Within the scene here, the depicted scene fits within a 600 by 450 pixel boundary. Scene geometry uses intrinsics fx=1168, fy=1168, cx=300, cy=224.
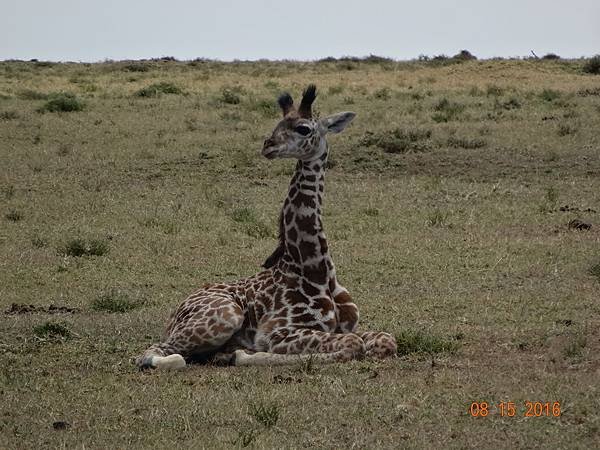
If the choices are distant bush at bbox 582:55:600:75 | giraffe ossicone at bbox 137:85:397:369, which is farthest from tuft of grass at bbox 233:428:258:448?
distant bush at bbox 582:55:600:75

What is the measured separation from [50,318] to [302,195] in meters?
2.77

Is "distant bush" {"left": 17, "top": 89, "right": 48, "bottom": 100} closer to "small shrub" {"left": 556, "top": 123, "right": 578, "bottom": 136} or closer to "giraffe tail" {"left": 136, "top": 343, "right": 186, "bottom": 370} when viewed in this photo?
"small shrub" {"left": 556, "top": 123, "right": 578, "bottom": 136}

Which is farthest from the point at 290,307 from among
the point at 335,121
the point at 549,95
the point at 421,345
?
the point at 549,95

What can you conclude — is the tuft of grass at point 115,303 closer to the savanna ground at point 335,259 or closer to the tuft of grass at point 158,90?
the savanna ground at point 335,259

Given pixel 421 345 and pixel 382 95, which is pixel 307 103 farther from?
pixel 382 95

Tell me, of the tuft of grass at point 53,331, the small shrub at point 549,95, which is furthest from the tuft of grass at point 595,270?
the small shrub at point 549,95

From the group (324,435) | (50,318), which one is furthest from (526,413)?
(50,318)

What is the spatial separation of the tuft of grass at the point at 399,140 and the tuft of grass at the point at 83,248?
7901 mm

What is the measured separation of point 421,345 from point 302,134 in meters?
1.84

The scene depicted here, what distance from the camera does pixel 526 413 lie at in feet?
22.0

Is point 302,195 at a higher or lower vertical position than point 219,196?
higher

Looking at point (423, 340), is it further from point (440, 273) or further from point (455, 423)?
point (440, 273)

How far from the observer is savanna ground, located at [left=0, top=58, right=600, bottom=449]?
6.90m
